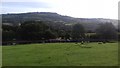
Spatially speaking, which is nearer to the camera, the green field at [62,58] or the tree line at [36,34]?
the green field at [62,58]

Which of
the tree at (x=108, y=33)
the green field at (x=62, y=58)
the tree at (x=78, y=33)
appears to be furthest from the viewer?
the tree at (x=78, y=33)

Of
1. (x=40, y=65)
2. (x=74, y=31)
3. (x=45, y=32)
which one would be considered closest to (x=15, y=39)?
(x=45, y=32)

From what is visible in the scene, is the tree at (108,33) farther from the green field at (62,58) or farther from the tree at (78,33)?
the green field at (62,58)

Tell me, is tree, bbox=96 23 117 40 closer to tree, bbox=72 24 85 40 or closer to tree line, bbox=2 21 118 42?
tree line, bbox=2 21 118 42

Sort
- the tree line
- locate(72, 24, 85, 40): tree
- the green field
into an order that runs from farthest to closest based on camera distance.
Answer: locate(72, 24, 85, 40): tree, the tree line, the green field

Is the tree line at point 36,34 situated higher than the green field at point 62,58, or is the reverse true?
the green field at point 62,58

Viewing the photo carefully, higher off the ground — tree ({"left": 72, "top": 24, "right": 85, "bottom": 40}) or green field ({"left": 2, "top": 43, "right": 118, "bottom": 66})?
green field ({"left": 2, "top": 43, "right": 118, "bottom": 66})

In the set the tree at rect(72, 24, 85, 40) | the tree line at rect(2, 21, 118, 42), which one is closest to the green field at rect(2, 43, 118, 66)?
the tree line at rect(2, 21, 118, 42)

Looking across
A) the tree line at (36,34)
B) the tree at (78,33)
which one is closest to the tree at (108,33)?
the tree line at (36,34)

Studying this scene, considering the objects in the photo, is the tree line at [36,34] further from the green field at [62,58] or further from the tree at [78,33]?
the green field at [62,58]

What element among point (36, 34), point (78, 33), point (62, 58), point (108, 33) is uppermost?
point (62, 58)

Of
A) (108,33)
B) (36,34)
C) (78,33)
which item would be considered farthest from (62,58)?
(78,33)

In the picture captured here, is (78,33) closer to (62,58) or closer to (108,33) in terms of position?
(108,33)

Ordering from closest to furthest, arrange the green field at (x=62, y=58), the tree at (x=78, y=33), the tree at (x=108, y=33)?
1. the green field at (x=62, y=58)
2. the tree at (x=108, y=33)
3. the tree at (x=78, y=33)
